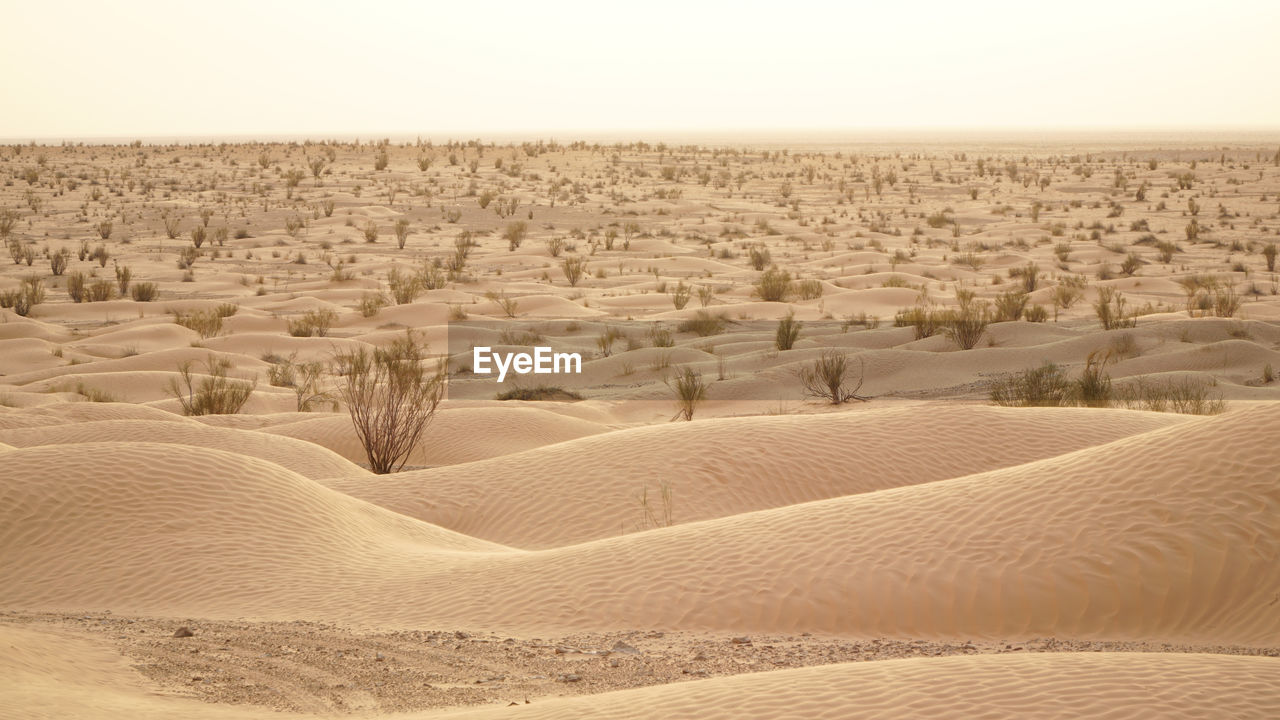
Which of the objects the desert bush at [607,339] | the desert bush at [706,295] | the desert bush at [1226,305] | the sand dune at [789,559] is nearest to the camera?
the sand dune at [789,559]

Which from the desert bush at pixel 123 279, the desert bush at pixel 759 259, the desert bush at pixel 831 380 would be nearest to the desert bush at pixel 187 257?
the desert bush at pixel 123 279

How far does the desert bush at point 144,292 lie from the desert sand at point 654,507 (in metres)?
0.25

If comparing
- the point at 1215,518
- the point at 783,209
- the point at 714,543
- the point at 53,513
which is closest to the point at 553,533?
the point at 714,543

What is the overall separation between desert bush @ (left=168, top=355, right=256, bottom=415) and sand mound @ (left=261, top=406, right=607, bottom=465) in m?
1.44

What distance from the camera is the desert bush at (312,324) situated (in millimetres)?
17391

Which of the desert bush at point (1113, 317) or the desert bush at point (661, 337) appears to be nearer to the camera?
the desert bush at point (1113, 317)

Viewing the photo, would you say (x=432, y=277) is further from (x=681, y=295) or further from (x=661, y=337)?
(x=661, y=337)

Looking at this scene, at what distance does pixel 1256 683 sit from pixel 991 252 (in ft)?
78.0

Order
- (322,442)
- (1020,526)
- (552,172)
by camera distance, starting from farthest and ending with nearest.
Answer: (552,172), (322,442), (1020,526)

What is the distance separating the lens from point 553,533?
26.1ft

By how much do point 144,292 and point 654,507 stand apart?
50.1ft

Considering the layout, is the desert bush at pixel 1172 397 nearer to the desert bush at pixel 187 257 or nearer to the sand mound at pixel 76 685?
the sand mound at pixel 76 685

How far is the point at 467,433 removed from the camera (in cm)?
1116

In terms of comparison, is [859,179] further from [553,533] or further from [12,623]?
[12,623]
